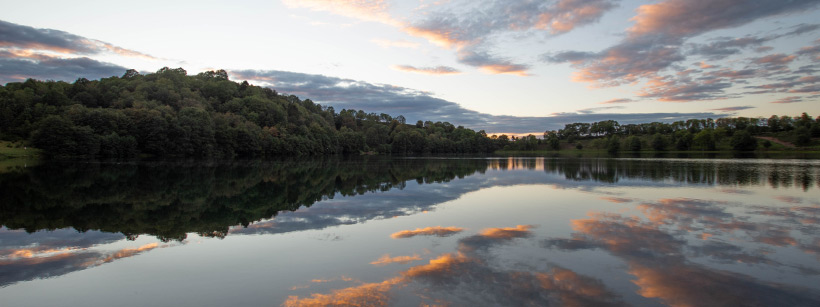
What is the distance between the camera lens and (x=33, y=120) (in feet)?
234

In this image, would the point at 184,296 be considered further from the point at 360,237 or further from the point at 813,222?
the point at 813,222

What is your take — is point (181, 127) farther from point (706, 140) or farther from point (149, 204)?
point (706, 140)

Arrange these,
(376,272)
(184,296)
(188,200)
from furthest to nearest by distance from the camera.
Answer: (188,200) < (376,272) < (184,296)

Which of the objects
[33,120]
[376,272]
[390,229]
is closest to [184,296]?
[376,272]

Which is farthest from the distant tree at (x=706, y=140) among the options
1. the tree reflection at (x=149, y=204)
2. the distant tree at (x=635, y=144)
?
the tree reflection at (x=149, y=204)

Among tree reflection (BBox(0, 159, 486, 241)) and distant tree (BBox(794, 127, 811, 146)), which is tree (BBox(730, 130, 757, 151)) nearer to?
distant tree (BBox(794, 127, 811, 146))

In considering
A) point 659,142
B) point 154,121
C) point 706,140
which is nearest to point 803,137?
point 706,140

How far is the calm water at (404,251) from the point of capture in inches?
245

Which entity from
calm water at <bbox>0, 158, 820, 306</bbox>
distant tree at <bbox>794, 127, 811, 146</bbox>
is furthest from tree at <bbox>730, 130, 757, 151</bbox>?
calm water at <bbox>0, 158, 820, 306</bbox>

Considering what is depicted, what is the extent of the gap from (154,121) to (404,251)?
7862 centimetres

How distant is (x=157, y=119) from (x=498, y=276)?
267 feet

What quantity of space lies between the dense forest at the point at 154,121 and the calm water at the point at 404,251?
54.6 metres

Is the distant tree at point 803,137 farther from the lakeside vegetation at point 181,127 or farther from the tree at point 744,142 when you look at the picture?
the tree at point 744,142

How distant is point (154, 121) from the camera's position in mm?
71250
